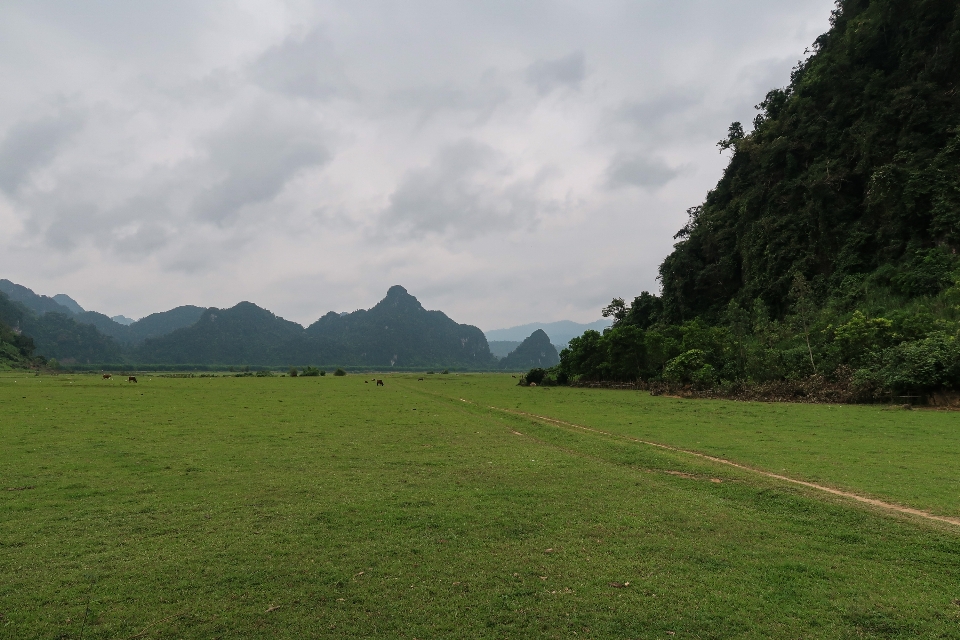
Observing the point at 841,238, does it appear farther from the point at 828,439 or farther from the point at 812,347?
the point at 828,439

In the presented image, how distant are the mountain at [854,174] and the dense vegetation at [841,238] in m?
0.12

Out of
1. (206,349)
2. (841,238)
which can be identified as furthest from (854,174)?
(206,349)

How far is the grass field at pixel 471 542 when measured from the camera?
16.1ft

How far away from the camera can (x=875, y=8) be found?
4569 centimetres

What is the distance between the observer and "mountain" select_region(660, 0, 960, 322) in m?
36.9

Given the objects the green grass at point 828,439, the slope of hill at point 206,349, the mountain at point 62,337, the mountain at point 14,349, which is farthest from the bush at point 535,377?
the mountain at point 62,337

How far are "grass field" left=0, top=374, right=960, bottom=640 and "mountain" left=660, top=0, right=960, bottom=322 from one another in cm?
3247

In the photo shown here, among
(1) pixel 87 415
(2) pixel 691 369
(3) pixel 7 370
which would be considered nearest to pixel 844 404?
(2) pixel 691 369

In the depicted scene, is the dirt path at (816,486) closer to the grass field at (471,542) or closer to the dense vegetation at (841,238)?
the grass field at (471,542)

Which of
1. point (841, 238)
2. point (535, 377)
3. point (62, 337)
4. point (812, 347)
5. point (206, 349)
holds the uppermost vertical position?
point (841, 238)

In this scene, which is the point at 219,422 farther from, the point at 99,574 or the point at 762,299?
the point at 762,299

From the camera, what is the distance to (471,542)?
6.88 meters

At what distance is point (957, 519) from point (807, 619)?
16.7 feet

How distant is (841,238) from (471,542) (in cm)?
5123
